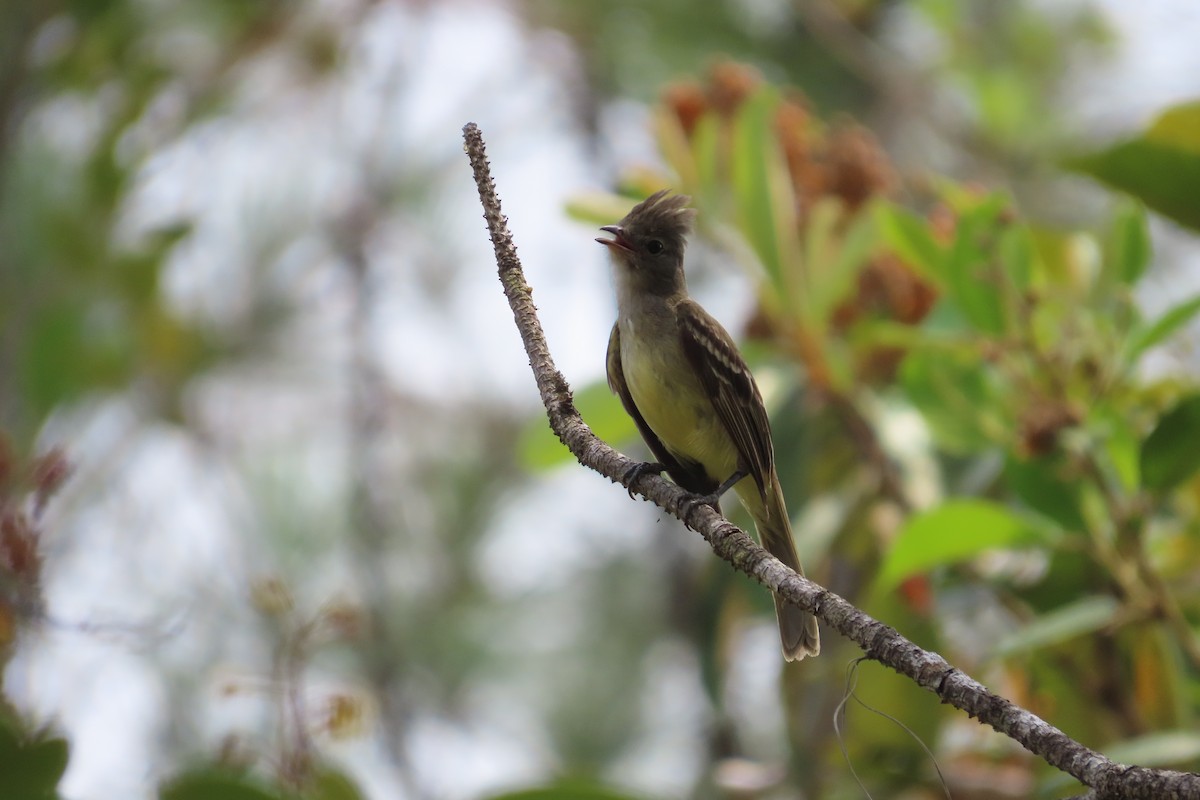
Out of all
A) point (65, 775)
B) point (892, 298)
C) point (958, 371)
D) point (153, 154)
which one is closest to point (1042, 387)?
point (958, 371)

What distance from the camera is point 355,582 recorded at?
6.83m

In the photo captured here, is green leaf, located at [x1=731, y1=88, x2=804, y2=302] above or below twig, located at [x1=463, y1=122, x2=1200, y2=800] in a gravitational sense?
above

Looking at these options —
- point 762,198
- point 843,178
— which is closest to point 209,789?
point 762,198

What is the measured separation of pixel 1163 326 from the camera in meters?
3.46

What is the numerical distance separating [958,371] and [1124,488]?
61 centimetres

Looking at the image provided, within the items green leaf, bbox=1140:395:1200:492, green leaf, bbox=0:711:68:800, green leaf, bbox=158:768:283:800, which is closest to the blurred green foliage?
green leaf, bbox=1140:395:1200:492

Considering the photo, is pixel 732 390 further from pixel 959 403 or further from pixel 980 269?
pixel 980 269

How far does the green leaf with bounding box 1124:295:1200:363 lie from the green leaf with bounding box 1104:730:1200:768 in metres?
1.04

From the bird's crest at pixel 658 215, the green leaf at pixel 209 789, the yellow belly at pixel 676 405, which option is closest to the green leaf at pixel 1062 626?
the yellow belly at pixel 676 405

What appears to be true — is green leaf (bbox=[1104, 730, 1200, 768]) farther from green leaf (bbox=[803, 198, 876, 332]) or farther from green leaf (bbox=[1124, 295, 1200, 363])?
green leaf (bbox=[803, 198, 876, 332])

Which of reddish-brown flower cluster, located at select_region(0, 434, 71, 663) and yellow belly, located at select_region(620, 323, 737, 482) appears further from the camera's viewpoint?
yellow belly, located at select_region(620, 323, 737, 482)

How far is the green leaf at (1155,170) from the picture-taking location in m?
3.47

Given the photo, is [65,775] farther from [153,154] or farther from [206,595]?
[206,595]

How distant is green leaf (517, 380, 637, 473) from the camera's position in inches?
173
